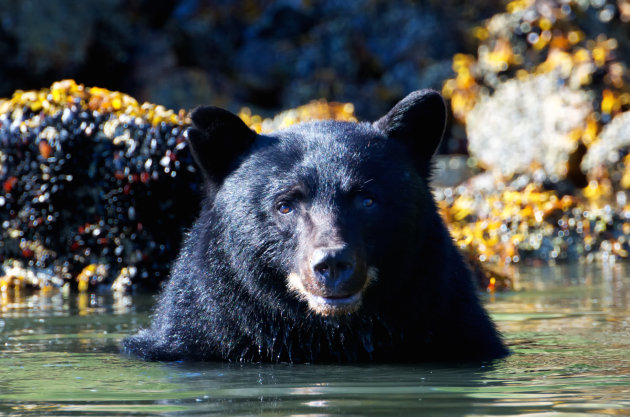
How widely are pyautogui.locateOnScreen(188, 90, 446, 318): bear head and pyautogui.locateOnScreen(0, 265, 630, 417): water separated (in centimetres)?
41

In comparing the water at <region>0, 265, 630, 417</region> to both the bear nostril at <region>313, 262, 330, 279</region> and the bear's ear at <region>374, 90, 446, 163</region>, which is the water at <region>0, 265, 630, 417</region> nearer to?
the bear nostril at <region>313, 262, 330, 279</region>

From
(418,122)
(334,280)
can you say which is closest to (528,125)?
(418,122)

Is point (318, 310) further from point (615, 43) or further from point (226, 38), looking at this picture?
point (226, 38)

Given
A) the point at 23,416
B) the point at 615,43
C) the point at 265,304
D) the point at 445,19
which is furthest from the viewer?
the point at 445,19

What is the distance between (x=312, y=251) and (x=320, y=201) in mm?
307

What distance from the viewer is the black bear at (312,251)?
4273 mm

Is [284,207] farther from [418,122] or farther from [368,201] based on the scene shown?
[418,122]

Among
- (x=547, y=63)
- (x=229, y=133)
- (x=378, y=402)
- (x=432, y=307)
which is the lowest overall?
(x=378, y=402)

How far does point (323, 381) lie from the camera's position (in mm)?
3887

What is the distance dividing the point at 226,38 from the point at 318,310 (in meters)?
13.8

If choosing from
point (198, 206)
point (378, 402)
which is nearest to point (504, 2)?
point (198, 206)

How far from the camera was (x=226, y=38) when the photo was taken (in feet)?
56.7

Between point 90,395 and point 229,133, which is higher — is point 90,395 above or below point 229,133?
below

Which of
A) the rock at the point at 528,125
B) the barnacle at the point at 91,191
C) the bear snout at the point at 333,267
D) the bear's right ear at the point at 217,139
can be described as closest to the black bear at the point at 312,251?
the bear's right ear at the point at 217,139
